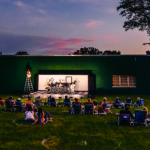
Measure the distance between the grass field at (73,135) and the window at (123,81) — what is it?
16.1 meters

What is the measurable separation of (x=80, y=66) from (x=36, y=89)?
6004mm

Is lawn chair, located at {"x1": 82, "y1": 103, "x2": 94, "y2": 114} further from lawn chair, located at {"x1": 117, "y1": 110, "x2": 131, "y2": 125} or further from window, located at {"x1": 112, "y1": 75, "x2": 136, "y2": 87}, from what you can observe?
window, located at {"x1": 112, "y1": 75, "x2": 136, "y2": 87}

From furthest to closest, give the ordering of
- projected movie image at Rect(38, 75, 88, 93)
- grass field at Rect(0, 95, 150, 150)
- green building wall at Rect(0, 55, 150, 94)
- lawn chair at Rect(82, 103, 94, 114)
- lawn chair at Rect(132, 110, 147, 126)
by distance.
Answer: green building wall at Rect(0, 55, 150, 94), projected movie image at Rect(38, 75, 88, 93), lawn chair at Rect(82, 103, 94, 114), lawn chair at Rect(132, 110, 147, 126), grass field at Rect(0, 95, 150, 150)

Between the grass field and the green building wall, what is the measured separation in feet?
52.2

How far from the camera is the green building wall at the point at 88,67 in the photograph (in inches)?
1117

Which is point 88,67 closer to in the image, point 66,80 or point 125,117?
point 66,80

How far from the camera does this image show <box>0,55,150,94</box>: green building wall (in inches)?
1117

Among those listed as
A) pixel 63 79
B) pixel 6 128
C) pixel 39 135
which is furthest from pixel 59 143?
pixel 63 79

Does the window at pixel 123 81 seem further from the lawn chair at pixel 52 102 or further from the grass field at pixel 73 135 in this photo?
the grass field at pixel 73 135

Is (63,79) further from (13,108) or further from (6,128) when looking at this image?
(6,128)

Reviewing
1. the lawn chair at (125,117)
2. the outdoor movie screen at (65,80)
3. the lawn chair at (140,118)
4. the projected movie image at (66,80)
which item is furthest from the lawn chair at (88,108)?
the outdoor movie screen at (65,80)

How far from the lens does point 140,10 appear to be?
29.5 m

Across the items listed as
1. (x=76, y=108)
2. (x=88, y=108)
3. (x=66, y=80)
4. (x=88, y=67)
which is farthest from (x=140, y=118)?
(x=88, y=67)

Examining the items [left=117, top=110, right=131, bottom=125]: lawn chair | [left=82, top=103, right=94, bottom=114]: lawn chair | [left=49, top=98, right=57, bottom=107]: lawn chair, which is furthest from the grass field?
[left=49, top=98, right=57, bottom=107]: lawn chair
